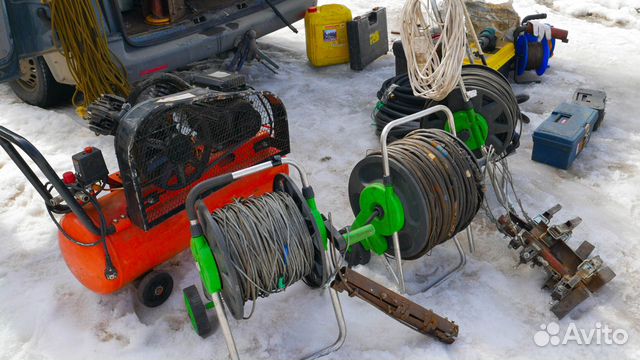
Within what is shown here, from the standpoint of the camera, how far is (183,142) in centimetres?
301

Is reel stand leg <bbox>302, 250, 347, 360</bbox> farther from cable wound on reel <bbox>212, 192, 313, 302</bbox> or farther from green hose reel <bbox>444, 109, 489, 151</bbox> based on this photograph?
green hose reel <bbox>444, 109, 489, 151</bbox>

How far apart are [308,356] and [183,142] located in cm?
135

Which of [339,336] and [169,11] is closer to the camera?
[339,336]

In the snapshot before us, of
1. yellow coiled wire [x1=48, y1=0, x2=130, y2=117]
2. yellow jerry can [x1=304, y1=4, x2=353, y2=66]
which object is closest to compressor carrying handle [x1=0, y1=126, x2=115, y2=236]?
yellow coiled wire [x1=48, y1=0, x2=130, y2=117]

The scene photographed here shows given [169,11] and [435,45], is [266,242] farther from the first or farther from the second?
[169,11]

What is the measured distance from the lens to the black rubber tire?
17.0ft

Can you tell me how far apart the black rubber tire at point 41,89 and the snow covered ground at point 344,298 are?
0.17 m

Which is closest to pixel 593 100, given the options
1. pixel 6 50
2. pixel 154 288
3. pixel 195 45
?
pixel 195 45

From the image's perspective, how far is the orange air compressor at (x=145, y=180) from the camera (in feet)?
9.21

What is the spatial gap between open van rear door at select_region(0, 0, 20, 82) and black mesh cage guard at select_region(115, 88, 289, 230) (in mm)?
1893

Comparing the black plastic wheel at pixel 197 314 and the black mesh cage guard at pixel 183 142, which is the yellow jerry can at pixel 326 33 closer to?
the black mesh cage guard at pixel 183 142

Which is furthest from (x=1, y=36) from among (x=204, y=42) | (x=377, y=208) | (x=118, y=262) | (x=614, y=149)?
(x=614, y=149)

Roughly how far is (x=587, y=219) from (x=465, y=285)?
3.87 feet

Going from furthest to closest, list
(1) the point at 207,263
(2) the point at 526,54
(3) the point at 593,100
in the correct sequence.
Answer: (2) the point at 526,54 → (3) the point at 593,100 → (1) the point at 207,263
